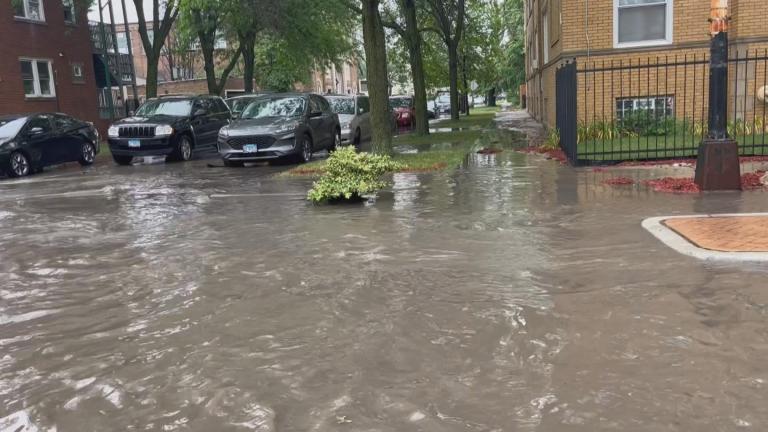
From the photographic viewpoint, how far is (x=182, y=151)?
59.3 feet

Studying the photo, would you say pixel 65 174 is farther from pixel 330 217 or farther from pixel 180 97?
pixel 330 217

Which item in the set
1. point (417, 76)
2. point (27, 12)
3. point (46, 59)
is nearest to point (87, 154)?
point (46, 59)

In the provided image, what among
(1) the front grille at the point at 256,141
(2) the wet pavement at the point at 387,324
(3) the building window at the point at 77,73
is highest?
(3) the building window at the point at 77,73

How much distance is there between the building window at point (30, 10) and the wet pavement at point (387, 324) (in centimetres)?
2014

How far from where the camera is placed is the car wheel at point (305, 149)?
51.8ft

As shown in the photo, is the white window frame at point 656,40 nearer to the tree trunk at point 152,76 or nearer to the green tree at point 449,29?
the tree trunk at point 152,76

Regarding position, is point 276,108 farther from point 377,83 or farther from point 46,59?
point 46,59

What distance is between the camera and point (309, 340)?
4391 mm

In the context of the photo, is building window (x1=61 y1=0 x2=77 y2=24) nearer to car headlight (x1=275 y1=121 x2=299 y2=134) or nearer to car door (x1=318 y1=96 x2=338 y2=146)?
car door (x1=318 y1=96 x2=338 y2=146)

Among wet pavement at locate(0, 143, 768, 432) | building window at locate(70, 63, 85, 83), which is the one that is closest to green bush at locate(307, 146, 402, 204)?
wet pavement at locate(0, 143, 768, 432)

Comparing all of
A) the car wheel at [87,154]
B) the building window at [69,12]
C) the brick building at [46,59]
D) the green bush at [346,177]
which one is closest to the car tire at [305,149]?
the green bush at [346,177]

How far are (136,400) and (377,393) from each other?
125 cm

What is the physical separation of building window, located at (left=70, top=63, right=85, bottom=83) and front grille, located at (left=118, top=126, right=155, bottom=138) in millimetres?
12379

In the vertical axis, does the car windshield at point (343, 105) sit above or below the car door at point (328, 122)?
above
